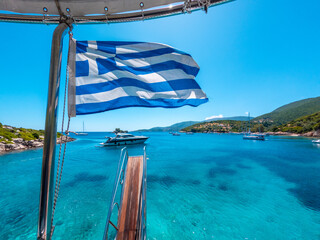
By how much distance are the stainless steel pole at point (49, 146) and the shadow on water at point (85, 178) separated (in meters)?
11.4

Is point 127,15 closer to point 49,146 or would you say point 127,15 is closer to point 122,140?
point 49,146

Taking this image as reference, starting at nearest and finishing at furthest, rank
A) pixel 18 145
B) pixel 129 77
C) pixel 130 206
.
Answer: pixel 129 77 < pixel 130 206 < pixel 18 145

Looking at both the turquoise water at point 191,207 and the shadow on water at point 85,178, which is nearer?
the turquoise water at point 191,207

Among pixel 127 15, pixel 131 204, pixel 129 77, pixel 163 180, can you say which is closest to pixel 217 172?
pixel 163 180

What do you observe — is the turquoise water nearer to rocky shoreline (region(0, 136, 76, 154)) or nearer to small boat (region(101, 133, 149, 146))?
rocky shoreline (region(0, 136, 76, 154))

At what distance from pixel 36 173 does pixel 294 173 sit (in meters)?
27.1

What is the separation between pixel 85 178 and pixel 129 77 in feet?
42.1

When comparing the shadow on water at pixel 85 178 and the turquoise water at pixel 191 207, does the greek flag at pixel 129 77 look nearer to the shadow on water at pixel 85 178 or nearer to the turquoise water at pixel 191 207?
the turquoise water at pixel 191 207

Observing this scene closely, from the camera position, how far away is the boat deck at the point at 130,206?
3.74 metres

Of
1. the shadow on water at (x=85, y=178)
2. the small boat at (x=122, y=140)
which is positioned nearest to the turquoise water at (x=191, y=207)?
the shadow on water at (x=85, y=178)

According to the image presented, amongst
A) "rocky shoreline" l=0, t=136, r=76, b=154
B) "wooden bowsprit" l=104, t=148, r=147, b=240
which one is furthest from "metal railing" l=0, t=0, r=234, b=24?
"rocky shoreline" l=0, t=136, r=76, b=154

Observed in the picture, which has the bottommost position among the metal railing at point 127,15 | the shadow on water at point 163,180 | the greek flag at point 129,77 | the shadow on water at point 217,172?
the shadow on water at point 217,172

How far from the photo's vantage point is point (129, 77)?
2.88 m

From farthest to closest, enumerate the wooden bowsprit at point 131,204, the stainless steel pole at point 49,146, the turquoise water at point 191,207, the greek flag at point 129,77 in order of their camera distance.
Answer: the turquoise water at point 191,207
the wooden bowsprit at point 131,204
the greek flag at point 129,77
the stainless steel pole at point 49,146
